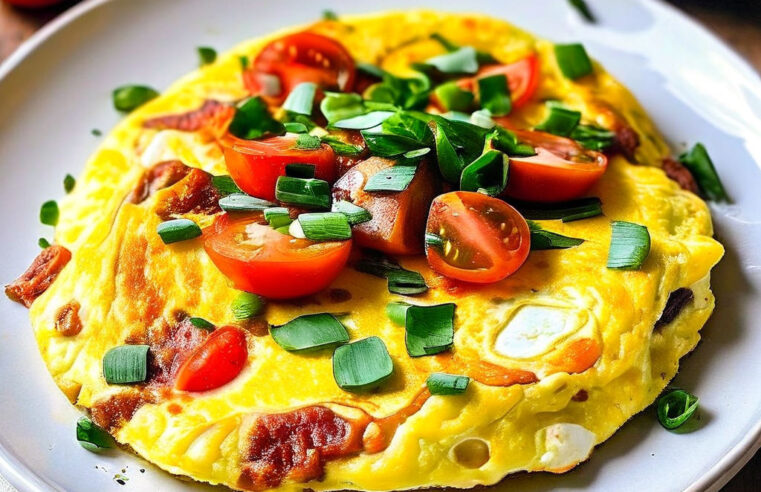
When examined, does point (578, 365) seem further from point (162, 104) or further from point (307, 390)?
point (162, 104)

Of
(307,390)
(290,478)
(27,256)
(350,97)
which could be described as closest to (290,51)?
(350,97)

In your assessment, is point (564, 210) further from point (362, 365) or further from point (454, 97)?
point (362, 365)

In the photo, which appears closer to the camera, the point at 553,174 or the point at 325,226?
the point at 325,226

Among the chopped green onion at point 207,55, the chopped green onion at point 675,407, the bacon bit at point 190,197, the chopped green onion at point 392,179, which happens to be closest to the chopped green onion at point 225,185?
the bacon bit at point 190,197

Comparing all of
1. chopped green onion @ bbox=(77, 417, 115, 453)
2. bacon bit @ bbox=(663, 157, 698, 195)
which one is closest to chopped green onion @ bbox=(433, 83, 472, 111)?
bacon bit @ bbox=(663, 157, 698, 195)

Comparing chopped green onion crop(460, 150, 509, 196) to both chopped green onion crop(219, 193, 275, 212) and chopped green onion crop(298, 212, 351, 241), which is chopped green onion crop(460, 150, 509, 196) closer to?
chopped green onion crop(298, 212, 351, 241)

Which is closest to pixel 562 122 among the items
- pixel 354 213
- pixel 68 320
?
pixel 354 213
